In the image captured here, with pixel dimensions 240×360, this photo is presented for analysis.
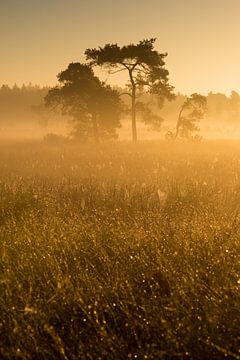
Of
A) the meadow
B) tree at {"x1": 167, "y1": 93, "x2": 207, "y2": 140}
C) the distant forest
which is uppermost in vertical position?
the distant forest

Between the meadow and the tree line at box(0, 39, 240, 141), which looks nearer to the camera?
the meadow

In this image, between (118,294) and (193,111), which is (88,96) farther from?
(118,294)

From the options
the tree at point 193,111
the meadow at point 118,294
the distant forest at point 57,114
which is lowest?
the meadow at point 118,294

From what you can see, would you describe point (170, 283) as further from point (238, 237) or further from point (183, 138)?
point (183, 138)

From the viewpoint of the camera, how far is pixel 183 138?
25594mm

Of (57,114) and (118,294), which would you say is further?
(57,114)

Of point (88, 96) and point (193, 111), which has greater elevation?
point (88, 96)

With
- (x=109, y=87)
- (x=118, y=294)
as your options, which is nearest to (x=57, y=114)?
(x=109, y=87)

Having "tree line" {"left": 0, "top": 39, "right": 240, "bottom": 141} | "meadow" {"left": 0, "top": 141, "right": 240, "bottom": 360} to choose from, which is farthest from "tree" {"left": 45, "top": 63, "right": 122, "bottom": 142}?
"meadow" {"left": 0, "top": 141, "right": 240, "bottom": 360}

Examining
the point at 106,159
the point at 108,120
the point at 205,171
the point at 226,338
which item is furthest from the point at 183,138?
the point at 226,338

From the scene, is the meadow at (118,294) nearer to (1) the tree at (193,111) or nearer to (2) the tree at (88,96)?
(2) the tree at (88,96)

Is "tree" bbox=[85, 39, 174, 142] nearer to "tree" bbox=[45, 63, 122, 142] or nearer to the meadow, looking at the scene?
"tree" bbox=[45, 63, 122, 142]

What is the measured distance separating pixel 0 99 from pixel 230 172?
109722mm

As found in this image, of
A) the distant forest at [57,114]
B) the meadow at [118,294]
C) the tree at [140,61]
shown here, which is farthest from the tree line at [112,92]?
the distant forest at [57,114]
